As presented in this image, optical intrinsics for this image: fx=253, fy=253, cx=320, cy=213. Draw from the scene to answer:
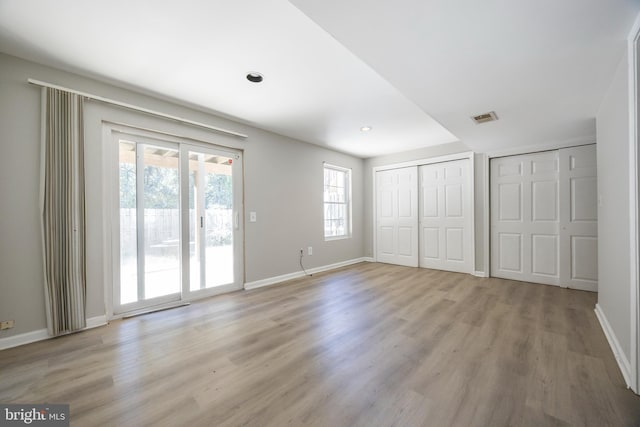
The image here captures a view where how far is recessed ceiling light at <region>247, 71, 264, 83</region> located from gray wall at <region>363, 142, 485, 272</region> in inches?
151

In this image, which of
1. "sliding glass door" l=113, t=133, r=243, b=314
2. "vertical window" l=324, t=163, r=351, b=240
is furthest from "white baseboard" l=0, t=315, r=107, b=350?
"vertical window" l=324, t=163, r=351, b=240

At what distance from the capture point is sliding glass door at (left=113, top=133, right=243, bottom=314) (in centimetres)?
292

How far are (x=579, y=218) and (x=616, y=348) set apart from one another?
2.51 m

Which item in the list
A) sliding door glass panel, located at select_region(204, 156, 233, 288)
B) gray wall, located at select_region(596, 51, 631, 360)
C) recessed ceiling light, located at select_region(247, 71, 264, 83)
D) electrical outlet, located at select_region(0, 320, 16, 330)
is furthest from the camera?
sliding door glass panel, located at select_region(204, 156, 233, 288)

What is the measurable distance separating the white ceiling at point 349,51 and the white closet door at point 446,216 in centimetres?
168

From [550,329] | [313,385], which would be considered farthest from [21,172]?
[550,329]

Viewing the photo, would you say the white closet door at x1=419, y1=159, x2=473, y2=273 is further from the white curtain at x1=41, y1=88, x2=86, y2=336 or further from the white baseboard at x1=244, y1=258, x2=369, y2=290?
the white curtain at x1=41, y1=88, x2=86, y2=336

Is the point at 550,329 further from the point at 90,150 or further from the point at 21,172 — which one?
the point at 21,172

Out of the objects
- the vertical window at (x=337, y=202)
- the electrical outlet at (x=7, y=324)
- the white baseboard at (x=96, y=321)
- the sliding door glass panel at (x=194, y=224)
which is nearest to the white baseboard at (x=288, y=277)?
the vertical window at (x=337, y=202)

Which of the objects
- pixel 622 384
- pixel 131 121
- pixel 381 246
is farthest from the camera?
pixel 381 246

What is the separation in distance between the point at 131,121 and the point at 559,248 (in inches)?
242

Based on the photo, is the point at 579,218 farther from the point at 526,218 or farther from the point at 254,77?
the point at 254,77

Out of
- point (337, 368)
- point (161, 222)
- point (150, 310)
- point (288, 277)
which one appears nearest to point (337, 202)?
point (288, 277)

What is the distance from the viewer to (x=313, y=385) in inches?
66.4
